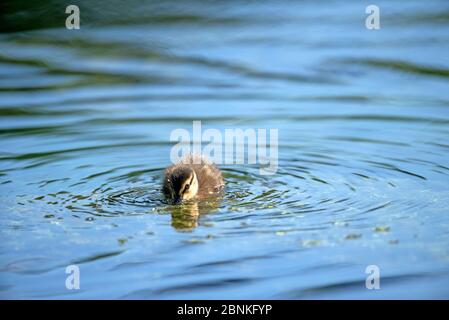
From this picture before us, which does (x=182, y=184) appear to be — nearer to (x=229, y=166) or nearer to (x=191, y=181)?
(x=191, y=181)

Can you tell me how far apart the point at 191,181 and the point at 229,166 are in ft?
3.34

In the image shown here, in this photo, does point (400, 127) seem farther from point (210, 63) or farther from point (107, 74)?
point (107, 74)

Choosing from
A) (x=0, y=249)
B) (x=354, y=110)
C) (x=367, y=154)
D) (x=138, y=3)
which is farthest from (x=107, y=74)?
(x=0, y=249)

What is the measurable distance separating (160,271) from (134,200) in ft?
5.75

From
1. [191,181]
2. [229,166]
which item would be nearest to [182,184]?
[191,181]

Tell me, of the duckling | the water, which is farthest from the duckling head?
the water

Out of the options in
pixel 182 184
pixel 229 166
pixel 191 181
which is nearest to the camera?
pixel 182 184

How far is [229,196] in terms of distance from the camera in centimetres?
800

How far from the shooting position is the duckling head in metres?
7.86

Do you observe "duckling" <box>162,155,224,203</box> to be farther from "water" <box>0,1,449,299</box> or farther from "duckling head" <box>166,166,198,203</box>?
"water" <box>0,1,449,299</box>

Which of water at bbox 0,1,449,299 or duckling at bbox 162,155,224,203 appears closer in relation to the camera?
water at bbox 0,1,449,299

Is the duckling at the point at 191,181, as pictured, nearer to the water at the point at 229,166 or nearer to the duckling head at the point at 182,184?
the duckling head at the point at 182,184

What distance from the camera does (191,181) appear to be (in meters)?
8.06
